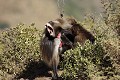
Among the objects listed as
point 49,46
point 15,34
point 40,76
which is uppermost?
point 15,34

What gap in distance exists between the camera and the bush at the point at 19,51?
10664 millimetres

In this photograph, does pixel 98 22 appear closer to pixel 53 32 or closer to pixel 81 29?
pixel 81 29

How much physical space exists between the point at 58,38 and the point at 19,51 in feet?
6.16

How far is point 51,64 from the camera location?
950 cm

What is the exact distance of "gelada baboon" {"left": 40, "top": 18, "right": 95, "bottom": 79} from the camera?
940cm

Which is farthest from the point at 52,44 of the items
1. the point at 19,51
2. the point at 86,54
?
the point at 19,51

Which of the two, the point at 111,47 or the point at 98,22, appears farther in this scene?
the point at 98,22

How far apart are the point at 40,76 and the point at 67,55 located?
158 cm

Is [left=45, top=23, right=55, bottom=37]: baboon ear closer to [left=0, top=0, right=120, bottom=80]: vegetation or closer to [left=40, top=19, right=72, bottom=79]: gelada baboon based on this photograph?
[left=40, top=19, right=72, bottom=79]: gelada baboon

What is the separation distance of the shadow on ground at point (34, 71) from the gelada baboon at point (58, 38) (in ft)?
1.92

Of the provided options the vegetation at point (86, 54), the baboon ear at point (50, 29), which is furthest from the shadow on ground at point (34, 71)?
the baboon ear at point (50, 29)

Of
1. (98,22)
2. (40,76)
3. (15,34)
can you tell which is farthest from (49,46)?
(15,34)

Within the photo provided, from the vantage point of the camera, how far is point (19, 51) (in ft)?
35.9

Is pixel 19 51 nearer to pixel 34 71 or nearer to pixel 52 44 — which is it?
pixel 34 71
